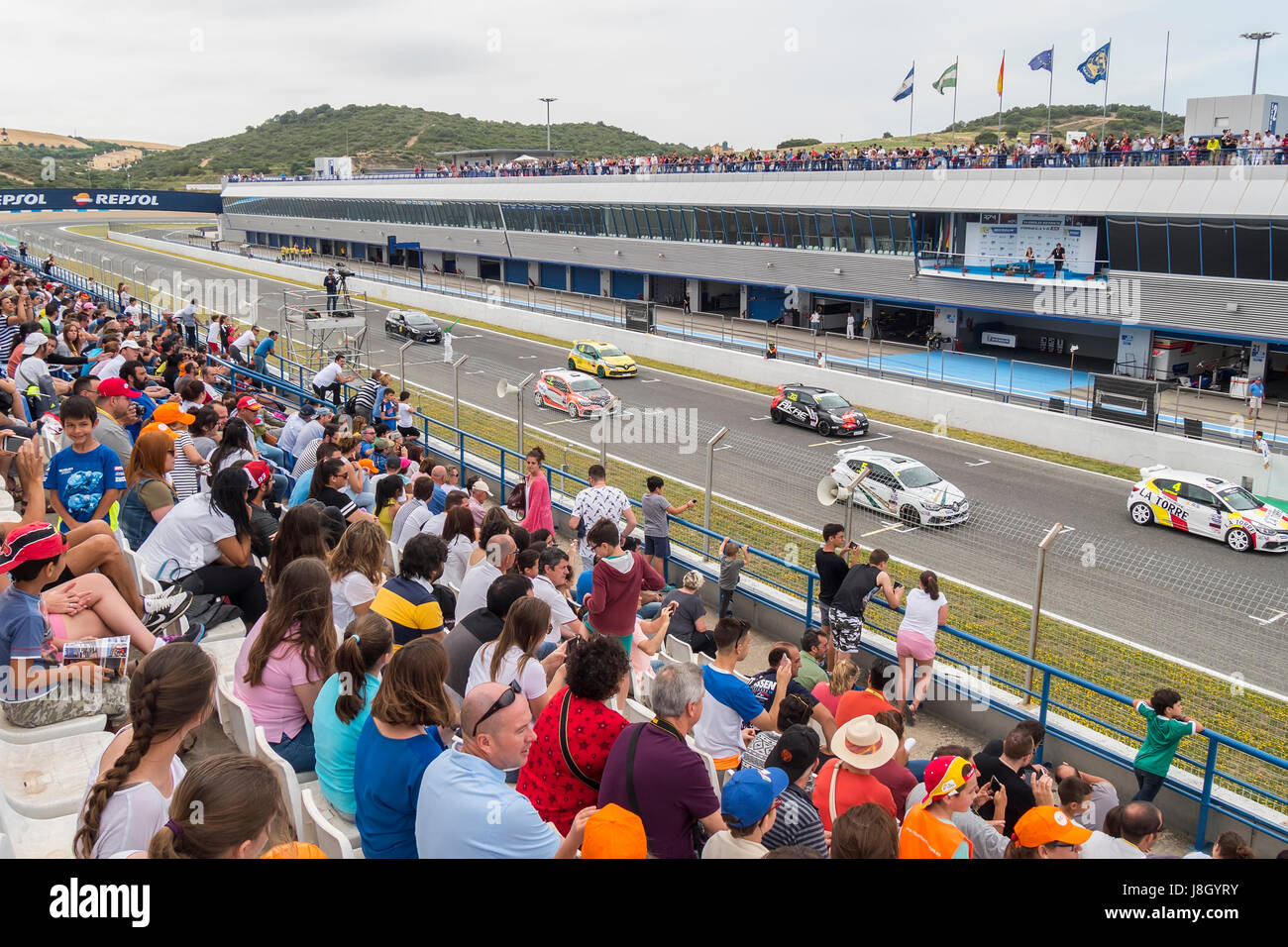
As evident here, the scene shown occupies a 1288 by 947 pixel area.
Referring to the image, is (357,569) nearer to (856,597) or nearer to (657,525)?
(856,597)

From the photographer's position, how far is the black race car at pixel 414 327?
41406 mm

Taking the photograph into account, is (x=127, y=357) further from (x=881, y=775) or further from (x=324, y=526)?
(x=881, y=775)

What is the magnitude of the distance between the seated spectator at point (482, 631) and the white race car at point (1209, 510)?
58.0ft

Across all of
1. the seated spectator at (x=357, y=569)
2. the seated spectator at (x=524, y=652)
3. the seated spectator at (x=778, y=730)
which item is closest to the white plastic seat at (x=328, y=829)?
the seated spectator at (x=524, y=652)

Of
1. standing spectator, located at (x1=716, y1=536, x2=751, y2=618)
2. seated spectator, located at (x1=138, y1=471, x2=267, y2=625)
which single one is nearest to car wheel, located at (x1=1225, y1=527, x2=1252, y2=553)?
standing spectator, located at (x1=716, y1=536, x2=751, y2=618)

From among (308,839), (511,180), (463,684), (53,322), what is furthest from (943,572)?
(511,180)

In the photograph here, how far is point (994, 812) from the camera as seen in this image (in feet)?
20.1

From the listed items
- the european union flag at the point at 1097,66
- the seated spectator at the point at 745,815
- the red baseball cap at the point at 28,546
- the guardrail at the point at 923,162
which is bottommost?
the seated spectator at the point at 745,815

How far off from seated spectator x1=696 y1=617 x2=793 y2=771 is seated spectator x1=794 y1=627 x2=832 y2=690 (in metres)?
0.75

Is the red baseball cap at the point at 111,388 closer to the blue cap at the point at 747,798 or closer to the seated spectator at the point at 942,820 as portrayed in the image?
the blue cap at the point at 747,798

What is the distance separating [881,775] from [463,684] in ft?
8.42

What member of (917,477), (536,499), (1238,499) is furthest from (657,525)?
(1238,499)

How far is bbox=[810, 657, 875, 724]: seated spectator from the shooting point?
6836mm

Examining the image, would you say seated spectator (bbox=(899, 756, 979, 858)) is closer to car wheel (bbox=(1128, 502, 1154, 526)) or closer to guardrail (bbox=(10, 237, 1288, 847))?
guardrail (bbox=(10, 237, 1288, 847))
